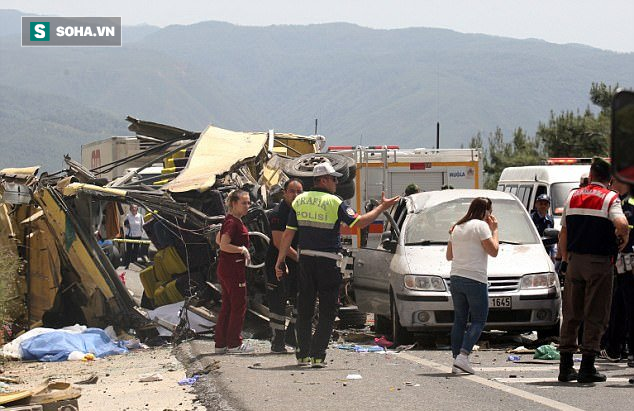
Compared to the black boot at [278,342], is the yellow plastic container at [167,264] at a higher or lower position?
higher

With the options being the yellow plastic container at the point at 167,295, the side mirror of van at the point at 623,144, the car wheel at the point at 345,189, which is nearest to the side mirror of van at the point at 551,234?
the car wheel at the point at 345,189

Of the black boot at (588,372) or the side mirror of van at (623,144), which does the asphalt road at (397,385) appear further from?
the side mirror of van at (623,144)

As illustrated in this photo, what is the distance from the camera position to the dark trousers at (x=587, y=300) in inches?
407

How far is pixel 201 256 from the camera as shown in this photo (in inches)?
620

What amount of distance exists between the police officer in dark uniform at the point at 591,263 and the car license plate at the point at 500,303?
2.25 m

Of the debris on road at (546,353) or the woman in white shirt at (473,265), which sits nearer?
the woman in white shirt at (473,265)

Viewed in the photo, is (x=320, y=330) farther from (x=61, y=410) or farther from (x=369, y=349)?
(x=61, y=410)

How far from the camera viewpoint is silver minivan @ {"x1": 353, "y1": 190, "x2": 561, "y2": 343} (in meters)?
Answer: 13.0

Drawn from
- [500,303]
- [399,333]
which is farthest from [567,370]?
[399,333]

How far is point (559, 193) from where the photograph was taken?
70.0 feet

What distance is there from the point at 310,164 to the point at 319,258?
4286 millimetres

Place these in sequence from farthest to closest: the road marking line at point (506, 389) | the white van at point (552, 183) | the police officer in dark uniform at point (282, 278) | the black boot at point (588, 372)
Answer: the white van at point (552, 183), the police officer in dark uniform at point (282, 278), the black boot at point (588, 372), the road marking line at point (506, 389)

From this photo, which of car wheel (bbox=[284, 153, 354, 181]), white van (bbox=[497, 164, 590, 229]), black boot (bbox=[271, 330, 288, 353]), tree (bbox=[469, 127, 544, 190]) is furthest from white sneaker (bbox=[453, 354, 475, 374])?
tree (bbox=[469, 127, 544, 190])

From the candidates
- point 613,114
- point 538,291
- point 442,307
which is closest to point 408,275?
point 442,307
